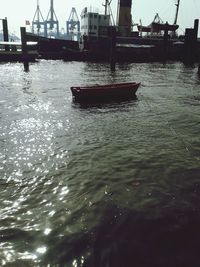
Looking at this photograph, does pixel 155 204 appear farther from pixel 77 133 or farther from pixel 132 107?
pixel 132 107

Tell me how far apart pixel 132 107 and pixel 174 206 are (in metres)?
11.4

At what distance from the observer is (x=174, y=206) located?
707 cm

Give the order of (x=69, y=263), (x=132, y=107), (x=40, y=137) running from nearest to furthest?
(x=69, y=263) → (x=40, y=137) → (x=132, y=107)

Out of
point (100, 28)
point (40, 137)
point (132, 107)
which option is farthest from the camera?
point (100, 28)

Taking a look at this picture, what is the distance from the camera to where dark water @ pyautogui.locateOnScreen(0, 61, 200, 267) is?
5613 millimetres

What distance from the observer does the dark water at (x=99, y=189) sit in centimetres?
561

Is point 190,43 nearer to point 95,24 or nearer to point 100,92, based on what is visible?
point 95,24

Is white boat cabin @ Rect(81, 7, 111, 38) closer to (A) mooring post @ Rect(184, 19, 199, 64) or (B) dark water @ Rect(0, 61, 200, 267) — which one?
(A) mooring post @ Rect(184, 19, 199, 64)

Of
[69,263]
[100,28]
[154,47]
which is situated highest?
[100,28]

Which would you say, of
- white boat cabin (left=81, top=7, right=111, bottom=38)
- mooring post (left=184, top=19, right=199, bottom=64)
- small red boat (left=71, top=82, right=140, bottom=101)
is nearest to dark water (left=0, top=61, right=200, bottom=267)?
small red boat (left=71, top=82, right=140, bottom=101)

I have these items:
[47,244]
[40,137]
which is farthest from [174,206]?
[40,137]

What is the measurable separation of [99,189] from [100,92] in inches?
463

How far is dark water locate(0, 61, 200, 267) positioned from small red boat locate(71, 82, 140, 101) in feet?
9.86

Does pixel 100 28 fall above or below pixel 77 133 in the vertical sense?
above
